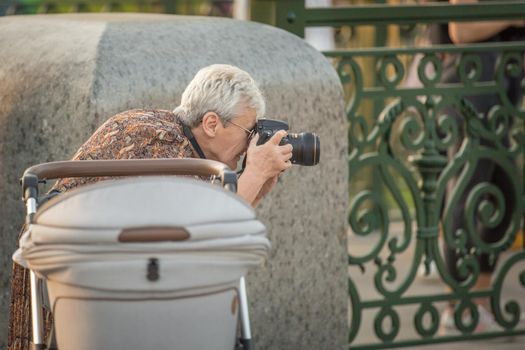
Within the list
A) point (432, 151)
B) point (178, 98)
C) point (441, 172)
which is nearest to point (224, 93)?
point (178, 98)

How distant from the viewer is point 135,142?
13.3 ft

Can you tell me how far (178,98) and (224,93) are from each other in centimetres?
79

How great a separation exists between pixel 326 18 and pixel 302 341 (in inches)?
53.8

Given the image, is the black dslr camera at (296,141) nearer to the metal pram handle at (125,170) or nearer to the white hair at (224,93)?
the white hair at (224,93)

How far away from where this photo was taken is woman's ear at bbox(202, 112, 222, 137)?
412 centimetres

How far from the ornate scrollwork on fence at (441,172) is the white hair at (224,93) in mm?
1627

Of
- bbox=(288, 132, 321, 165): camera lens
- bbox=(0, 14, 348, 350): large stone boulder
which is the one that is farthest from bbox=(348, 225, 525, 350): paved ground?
bbox=(288, 132, 321, 165): camera lens

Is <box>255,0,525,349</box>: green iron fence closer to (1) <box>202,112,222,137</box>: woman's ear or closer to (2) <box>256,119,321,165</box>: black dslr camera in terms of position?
(2) <box>256,119,321,165</box>: black dslr camera

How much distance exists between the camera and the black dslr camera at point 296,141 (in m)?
4.14

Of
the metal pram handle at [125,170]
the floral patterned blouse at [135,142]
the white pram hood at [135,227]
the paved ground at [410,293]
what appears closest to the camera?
the white pram hood at [135,227]

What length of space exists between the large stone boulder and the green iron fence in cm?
44

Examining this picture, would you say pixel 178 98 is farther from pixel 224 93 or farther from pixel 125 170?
pixel 125 170

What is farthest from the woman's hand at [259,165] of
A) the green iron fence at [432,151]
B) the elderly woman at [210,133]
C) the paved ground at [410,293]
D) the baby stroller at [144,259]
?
the paved ground at [410,293]

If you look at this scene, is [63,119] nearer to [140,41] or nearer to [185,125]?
[140,41]
